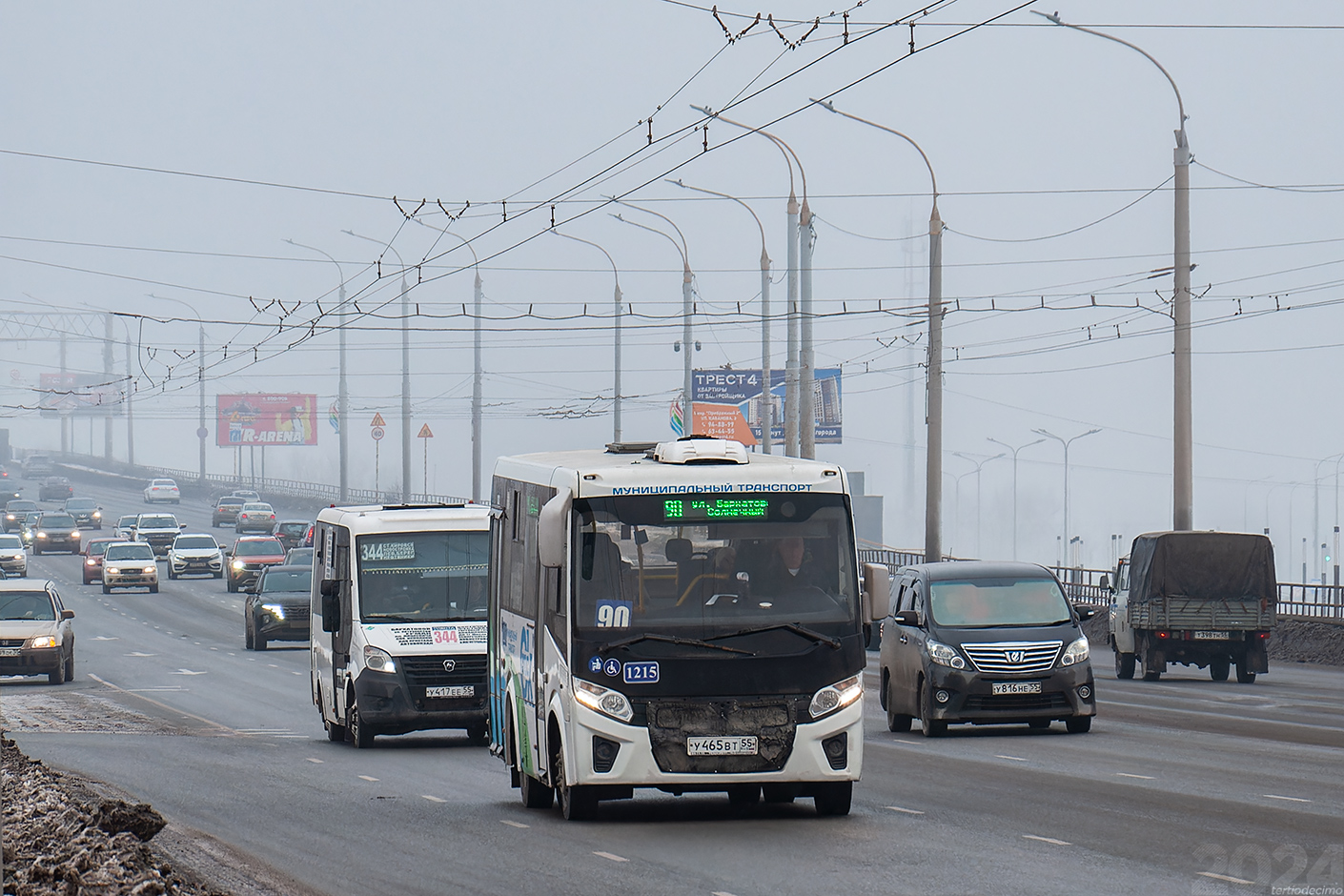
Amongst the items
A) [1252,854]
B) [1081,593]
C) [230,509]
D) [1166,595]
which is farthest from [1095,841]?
[230,509]

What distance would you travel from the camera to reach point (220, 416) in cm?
14925

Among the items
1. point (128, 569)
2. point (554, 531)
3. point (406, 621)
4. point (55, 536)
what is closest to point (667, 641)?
point (554, 531)

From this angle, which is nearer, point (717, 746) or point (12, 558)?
point (717, 746)

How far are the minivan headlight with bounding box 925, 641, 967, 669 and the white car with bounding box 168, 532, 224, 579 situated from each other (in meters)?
51.7

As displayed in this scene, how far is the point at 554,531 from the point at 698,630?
1137mm

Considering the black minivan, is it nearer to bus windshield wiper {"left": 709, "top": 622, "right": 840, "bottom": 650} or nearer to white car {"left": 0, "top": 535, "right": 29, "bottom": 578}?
bus windshield wiper {"left": 709, "top": 622, "right": 840, "bottom": 650}

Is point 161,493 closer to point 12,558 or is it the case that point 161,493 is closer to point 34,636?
point 12,558

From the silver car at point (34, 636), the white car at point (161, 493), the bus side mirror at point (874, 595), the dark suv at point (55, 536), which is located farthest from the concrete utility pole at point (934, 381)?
the white car at point (161, 493)

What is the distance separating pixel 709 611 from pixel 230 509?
284ft

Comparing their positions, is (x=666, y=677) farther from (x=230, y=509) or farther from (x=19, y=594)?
(x=230, y=509)

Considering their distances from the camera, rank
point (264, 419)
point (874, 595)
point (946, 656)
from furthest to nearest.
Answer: point (264, 419) < point (946, 656) < point (874, 595)

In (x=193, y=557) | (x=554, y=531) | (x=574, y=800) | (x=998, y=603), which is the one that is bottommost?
(x=193, y=557)

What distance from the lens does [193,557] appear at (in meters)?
68.4

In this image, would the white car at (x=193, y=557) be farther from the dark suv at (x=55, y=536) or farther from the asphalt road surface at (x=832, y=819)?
the asphalt road surface at (x=832, y=819)
